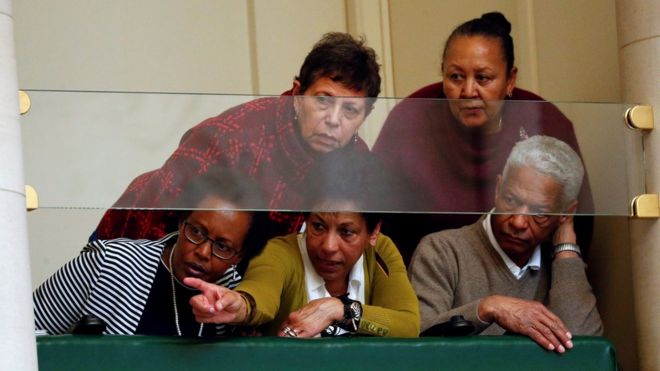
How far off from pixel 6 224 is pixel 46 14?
105 inches

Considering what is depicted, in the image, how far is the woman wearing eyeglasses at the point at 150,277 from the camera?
19.0ft

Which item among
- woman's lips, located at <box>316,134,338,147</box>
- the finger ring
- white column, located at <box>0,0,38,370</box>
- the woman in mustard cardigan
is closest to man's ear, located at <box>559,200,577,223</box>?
the woman in mustard cardigan

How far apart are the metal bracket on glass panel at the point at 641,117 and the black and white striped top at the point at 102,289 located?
1.52 meters

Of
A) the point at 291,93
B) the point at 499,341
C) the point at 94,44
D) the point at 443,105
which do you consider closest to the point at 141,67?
the point at 94,44

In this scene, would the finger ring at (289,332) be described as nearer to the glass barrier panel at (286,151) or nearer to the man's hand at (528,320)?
the glass barrier panel at (286,151)

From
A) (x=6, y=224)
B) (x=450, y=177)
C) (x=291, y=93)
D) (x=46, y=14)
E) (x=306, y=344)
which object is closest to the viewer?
(x=6, y=224)

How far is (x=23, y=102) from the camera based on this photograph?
5.78 meters

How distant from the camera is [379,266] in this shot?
6105mm

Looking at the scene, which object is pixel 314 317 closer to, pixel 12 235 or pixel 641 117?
pixel 12 235

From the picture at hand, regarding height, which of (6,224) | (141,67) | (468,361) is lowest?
(468,361)

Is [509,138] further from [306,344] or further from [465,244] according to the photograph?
[306,344]

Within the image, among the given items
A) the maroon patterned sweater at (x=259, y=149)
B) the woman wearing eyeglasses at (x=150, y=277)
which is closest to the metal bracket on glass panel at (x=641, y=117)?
the maroon patterned sweater at (x=259, y=149)

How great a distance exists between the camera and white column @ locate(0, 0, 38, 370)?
5238 mm

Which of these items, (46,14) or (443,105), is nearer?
(443,105)
